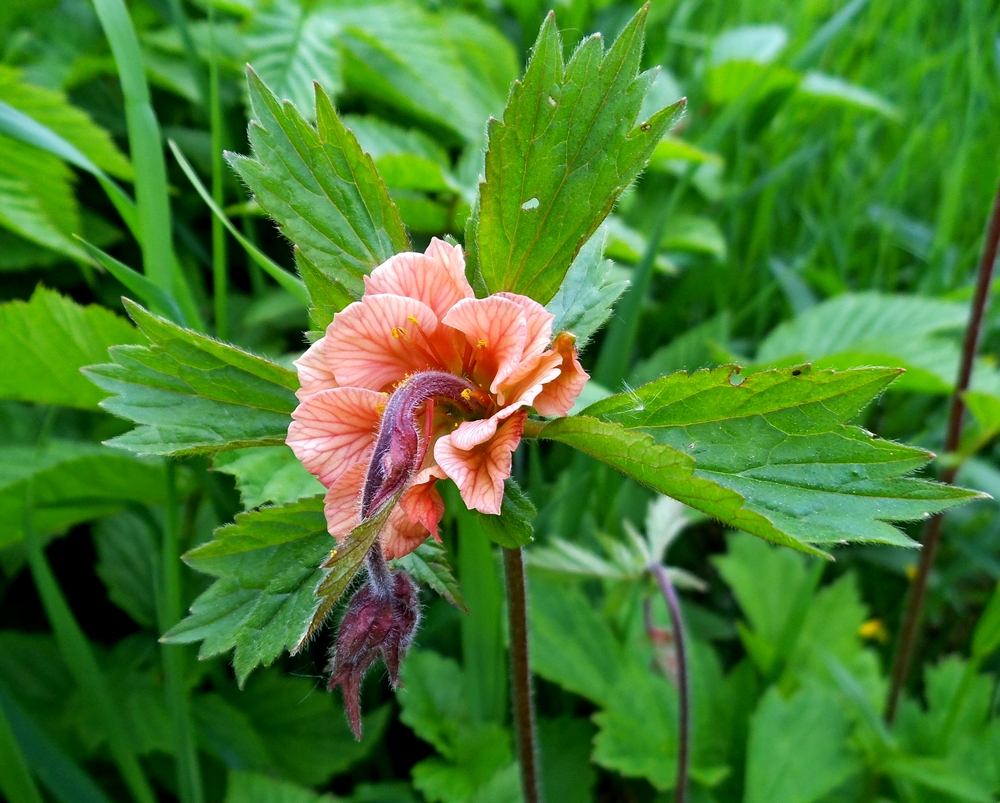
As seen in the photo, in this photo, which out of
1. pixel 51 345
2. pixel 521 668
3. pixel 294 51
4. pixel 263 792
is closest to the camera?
pixel 521 668

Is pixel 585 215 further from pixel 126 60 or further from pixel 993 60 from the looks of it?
pixel 993 60

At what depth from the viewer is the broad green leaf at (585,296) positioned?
1112 mm

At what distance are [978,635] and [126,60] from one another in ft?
7.11

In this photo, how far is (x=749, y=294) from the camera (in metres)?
3.10

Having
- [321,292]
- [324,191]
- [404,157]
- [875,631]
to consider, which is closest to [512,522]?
[321,292]

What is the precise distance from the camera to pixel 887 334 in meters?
2.46

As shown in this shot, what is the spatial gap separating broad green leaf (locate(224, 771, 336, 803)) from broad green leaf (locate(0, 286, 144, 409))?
89 cm

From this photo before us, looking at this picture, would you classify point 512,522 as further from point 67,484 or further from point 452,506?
point 67,484

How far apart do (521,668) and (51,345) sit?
1.23 m

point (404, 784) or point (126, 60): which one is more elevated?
point (126, 60)

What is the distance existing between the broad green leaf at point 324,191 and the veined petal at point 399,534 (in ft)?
1.14

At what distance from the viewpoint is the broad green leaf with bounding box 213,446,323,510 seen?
4.53ft

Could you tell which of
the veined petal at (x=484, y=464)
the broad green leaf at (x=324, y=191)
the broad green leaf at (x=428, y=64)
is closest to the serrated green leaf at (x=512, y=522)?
the veined petal at (x=484, y=464)

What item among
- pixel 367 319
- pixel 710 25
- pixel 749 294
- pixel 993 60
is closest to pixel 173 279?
pixel 367 319
